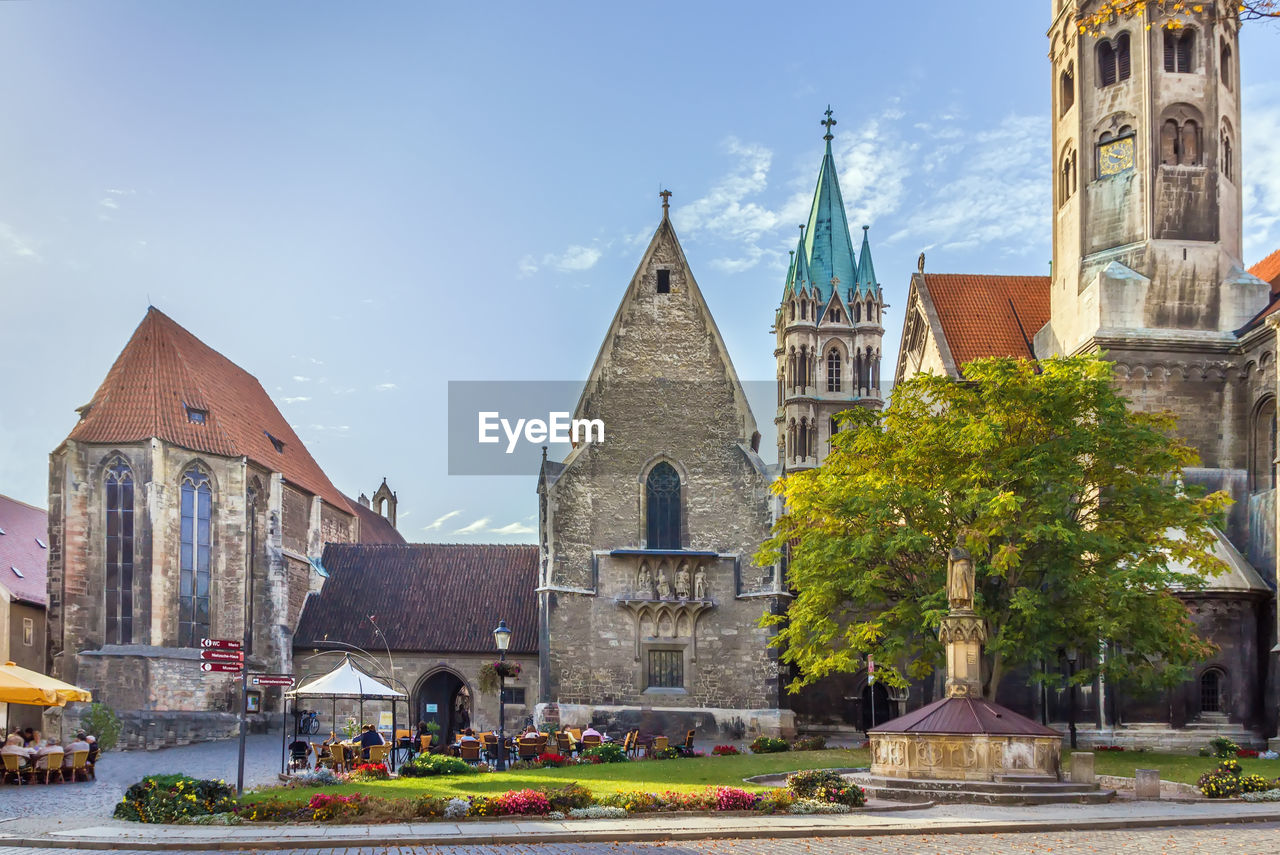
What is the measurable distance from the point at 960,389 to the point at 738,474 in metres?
12.3

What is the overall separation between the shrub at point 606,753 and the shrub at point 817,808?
10939 mm

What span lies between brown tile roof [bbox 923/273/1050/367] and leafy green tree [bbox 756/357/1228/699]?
14.3 m

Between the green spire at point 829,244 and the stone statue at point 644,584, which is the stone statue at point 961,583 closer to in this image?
the stone statue at point 644,584

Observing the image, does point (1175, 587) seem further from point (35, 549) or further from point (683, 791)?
point (35, 549)

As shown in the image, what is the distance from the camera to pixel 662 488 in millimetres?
44312

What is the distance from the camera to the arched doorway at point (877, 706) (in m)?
45.2

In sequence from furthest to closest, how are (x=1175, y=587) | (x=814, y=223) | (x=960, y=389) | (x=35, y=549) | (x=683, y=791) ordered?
(x=814, y=223) → (x=35, y=549) → (x=1175, y=587) → (x=960, y=389) → (x=683, y=791)

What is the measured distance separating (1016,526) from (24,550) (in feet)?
128

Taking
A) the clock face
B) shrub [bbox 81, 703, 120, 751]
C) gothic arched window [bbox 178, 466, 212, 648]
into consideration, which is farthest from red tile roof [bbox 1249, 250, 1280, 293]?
shrub [bbox 81, 703, 120, 751]

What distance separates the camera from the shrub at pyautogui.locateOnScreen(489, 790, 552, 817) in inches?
771

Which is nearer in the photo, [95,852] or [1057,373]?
[95,852]

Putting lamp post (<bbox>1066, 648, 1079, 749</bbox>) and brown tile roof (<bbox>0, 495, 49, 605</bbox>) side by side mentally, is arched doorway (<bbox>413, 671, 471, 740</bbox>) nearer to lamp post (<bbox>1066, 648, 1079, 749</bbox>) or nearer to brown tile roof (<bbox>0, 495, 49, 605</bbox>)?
brown tile roof (<bbox>0, 495, 49, 605</bbox>)

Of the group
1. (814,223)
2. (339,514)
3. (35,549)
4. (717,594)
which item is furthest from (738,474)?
(814,223)

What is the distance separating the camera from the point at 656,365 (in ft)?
147
